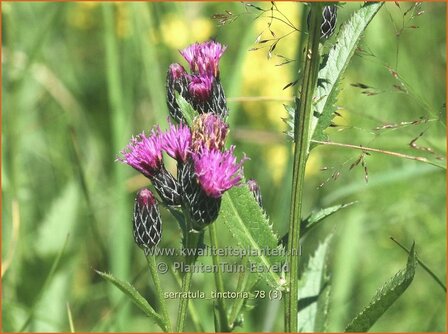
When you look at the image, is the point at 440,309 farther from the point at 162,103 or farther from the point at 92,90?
the point at 92,90

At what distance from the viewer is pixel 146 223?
1251mm

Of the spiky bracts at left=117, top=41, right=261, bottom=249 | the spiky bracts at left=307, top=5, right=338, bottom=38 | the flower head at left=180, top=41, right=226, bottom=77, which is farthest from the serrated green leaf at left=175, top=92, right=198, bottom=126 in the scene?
the spiky bracts at left=307, top=5, right=338, bottom=38

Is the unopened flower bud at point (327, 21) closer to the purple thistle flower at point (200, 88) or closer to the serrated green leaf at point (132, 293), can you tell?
the purple thistle flower at point (200, 88)

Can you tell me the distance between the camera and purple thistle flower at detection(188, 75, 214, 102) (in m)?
1.27

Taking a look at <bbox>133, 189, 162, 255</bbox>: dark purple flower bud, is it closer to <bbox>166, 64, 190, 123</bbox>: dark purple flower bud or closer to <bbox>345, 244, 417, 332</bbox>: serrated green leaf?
<bbox>166, 64, 190, 123</bbox>: dark purple flower bud

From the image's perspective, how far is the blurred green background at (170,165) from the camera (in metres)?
2.33

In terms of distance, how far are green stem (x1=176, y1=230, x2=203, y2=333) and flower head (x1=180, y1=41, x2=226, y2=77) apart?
1.01 feet

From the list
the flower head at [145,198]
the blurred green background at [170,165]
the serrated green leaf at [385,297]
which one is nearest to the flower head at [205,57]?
the flower head at [145,198]

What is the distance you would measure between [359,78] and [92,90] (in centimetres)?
141

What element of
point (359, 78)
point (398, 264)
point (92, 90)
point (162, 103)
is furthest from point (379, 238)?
point (92, 90)

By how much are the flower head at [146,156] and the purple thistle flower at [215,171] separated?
117 mm

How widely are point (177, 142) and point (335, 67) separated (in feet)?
0.95

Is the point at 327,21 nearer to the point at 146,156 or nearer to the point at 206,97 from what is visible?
the point at 206,97

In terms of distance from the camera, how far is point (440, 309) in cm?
200
